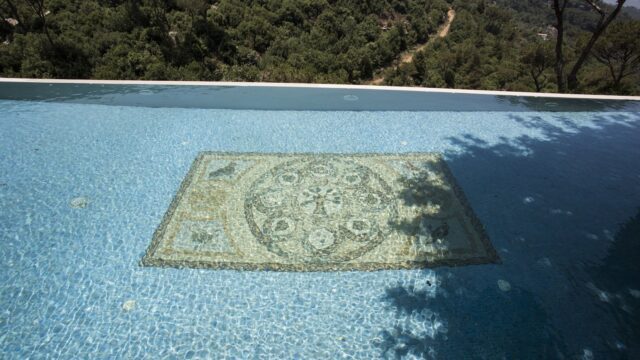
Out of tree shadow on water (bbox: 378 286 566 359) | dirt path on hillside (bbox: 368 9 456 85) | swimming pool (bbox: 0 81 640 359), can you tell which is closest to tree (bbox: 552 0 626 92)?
swimming pool (bbox: 0 81 640 359)

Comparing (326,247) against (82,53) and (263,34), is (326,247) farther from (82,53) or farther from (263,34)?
(263,34)

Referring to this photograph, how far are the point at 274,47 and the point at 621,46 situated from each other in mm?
18781

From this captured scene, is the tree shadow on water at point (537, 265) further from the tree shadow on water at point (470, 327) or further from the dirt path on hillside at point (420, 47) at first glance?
the dirt path on hillside at point (420, 47)

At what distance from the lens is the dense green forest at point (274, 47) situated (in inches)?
506

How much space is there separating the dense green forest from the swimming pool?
12.3ft

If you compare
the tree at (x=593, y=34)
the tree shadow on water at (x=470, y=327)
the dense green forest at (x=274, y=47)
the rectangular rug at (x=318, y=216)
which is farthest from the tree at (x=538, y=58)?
the tree shadow on water at (x=470, y=327)

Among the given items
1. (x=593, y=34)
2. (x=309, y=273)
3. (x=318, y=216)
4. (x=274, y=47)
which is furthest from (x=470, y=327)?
(x=274, y=47)

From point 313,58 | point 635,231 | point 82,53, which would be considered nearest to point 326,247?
point 635,231

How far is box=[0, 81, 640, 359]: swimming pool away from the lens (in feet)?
12.1

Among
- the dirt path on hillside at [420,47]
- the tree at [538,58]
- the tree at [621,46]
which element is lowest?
the dirt path on hillside at [420,47]

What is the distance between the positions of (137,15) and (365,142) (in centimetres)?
2086

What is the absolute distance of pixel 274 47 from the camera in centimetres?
2498

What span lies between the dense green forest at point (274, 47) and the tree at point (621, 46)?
0.03m

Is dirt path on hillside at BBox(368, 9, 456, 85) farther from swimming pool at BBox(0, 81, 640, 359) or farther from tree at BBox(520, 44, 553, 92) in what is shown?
swimming pool at BBox(0, 81, 640, 359)
